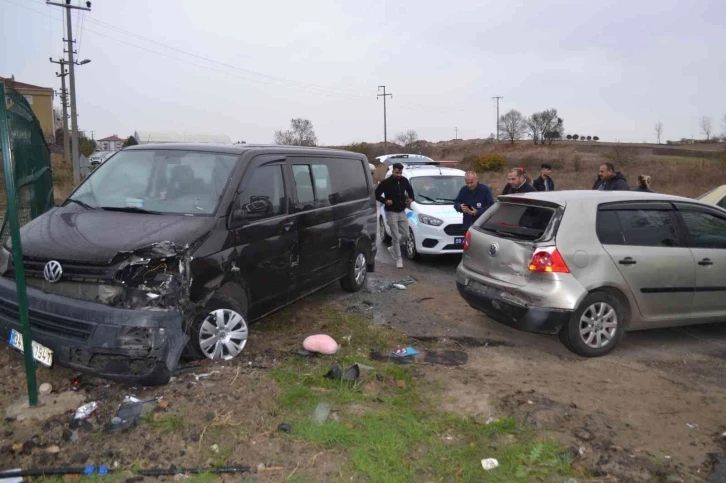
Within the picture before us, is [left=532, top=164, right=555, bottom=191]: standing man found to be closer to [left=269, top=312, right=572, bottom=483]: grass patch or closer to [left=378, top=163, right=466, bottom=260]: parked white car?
[left=378, top=163, right=466, bottom=260]: parked white car

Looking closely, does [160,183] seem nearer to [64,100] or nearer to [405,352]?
[405,352]

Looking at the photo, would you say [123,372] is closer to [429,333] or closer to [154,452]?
[154,452]

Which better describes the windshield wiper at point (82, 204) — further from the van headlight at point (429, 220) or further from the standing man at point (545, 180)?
the standing man at point (545, 180)

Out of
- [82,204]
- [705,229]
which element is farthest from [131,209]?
[705,229]

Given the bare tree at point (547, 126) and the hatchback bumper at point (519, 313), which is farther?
the bare tree at point (547, 126)

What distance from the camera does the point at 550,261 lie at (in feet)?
17.1

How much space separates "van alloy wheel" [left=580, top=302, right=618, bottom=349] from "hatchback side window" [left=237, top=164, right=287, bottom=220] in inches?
123

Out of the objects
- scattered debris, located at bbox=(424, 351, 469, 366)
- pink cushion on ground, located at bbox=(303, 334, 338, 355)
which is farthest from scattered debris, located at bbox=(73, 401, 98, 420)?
scattered debris, located at bbox=(424, 351, 469, 366)

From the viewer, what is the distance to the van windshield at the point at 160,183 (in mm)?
4883

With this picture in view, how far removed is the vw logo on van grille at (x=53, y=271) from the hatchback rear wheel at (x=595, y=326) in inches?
170

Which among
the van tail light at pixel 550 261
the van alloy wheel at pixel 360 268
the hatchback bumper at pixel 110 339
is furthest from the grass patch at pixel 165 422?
the van alloy wheel at pixel 360 268

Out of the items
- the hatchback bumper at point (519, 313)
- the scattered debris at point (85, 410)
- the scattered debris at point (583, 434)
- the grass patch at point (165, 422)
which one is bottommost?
the scattered debris at point (583, 434)

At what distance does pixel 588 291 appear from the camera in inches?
207

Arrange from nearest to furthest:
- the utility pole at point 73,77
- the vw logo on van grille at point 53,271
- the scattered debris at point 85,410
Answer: the scattered debris at point 85,410 → the vw logo on van grille at point 53,271 → the utility pole at point 73,77
